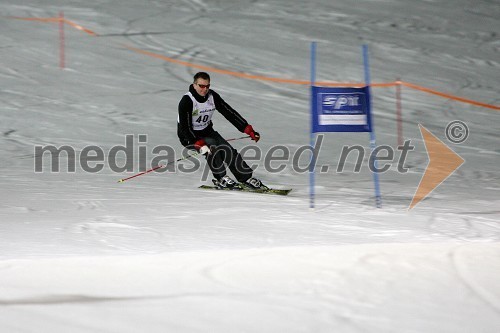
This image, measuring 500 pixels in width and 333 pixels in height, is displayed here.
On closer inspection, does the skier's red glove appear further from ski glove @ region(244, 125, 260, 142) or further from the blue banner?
the blue banner

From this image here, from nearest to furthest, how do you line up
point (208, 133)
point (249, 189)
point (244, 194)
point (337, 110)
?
1. point (337, 110)
2. point (244, 194)
3. point (249, 189)
4. point (208, 133)

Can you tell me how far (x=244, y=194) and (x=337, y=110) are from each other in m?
1.26

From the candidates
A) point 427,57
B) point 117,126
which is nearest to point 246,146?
point 117,126

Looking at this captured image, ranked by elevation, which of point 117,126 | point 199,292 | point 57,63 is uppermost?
point 57,63

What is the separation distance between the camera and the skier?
7359 mm

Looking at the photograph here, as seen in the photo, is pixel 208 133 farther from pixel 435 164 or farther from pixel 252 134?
pixel 435 164

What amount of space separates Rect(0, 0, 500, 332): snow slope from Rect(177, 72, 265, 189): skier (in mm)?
310

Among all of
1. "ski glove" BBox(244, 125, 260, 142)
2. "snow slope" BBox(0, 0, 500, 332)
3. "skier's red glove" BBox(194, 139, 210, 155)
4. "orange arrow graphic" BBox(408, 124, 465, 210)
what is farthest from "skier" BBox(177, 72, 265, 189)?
"orange arrow graphic" BBox(408, 124, 465, 210)

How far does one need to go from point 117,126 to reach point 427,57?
685cm

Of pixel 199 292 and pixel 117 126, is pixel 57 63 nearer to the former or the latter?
pixel 117 126

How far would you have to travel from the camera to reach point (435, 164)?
31.7ft

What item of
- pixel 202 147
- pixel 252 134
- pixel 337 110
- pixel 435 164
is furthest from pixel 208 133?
pixel 435 164

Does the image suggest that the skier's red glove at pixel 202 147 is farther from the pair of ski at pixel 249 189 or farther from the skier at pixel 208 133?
the pair of ski at pixel 249 189

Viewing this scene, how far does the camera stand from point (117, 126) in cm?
1152
